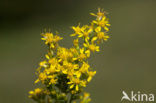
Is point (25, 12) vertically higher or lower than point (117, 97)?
higher

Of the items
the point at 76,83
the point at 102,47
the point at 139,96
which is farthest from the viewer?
the point at 102,47

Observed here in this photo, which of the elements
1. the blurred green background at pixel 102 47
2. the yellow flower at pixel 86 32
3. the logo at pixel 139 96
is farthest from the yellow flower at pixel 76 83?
the blurred green background at pixel 102 47

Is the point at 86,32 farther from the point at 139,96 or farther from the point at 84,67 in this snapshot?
→ the point at 139,96

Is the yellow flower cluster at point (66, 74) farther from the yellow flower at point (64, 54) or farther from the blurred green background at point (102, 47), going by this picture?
the blurred green background at point (102, 47)

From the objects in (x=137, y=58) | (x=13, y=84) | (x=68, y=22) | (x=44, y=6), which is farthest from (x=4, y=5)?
(x=137, y=58)

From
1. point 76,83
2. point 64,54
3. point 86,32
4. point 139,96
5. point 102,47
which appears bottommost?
point 76,83

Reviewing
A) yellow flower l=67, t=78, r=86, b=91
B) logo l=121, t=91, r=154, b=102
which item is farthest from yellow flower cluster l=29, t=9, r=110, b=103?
logo l=121, t=91, r=154, b=102

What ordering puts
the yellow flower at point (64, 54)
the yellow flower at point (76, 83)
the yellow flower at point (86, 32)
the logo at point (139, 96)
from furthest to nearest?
1. the logo at point (139, 96)
2. the yellow flower at point (86, 32)
3. the yellow flower at point (64, 54)
4. the yellow flower at point (76, 83)

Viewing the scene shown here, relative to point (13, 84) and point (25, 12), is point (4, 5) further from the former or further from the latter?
point (13, 84)

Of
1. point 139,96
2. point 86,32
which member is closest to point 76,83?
point 86,32
